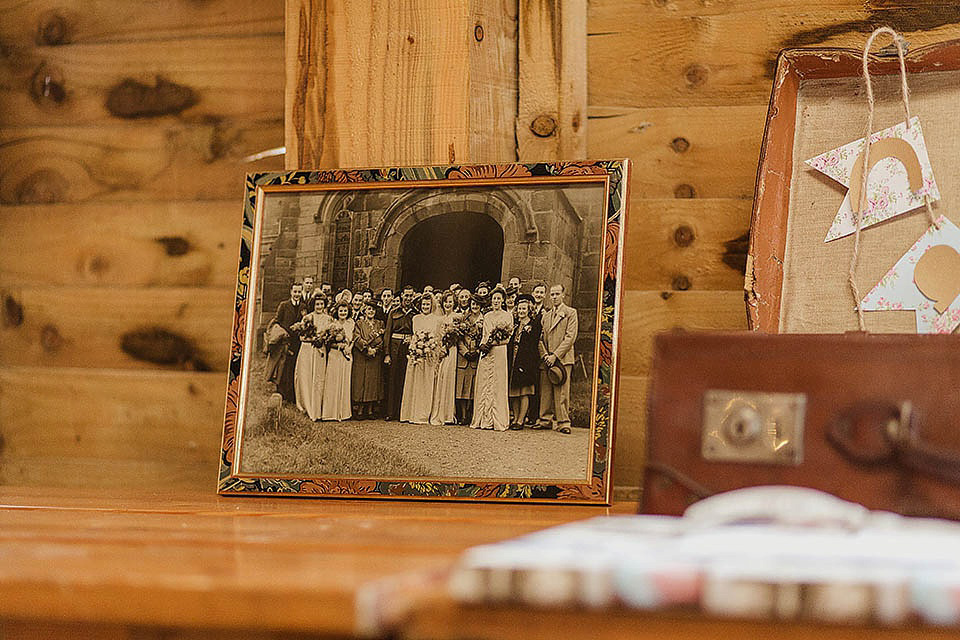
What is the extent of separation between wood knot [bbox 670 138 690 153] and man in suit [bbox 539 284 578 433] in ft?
0.91

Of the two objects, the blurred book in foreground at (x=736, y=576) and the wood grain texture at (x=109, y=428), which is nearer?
the blurred book in foreground at (x=736, y=576)

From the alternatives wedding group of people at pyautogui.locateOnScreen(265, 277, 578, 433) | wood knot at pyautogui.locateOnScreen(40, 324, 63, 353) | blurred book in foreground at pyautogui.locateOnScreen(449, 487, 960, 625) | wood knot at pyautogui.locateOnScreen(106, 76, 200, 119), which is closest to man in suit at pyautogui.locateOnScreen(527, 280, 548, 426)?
wedding group of people at pyautogui.locateOnScreen(265, 277, 578, 433)

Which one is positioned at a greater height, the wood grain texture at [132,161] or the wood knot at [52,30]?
the wood knot at [52,30]

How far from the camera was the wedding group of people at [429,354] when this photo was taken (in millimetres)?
1088

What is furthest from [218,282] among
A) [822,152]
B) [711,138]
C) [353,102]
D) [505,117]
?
[822,152]

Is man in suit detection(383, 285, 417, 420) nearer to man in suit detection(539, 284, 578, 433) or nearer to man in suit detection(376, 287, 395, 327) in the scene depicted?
man in suit detection(376, 287, 395, 327)

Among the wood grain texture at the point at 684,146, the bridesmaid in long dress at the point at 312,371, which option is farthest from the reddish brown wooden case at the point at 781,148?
the bridesmaid in long dress at the point at 312,371

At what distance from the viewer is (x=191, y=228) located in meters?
1.40

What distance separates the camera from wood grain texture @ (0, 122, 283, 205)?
4.58 ft

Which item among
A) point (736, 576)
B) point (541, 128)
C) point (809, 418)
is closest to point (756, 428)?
point (809, 418)

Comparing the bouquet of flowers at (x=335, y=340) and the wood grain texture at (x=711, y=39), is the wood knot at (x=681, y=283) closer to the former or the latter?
the wood grain texture at (x=711, y=39)

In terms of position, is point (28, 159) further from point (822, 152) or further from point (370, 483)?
point (822, 152)

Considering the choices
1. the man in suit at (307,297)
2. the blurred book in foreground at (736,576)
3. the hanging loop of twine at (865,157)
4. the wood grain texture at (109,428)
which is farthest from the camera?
the wood grain texture at (109,428)

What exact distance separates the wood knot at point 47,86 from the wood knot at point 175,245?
0.25 meters
